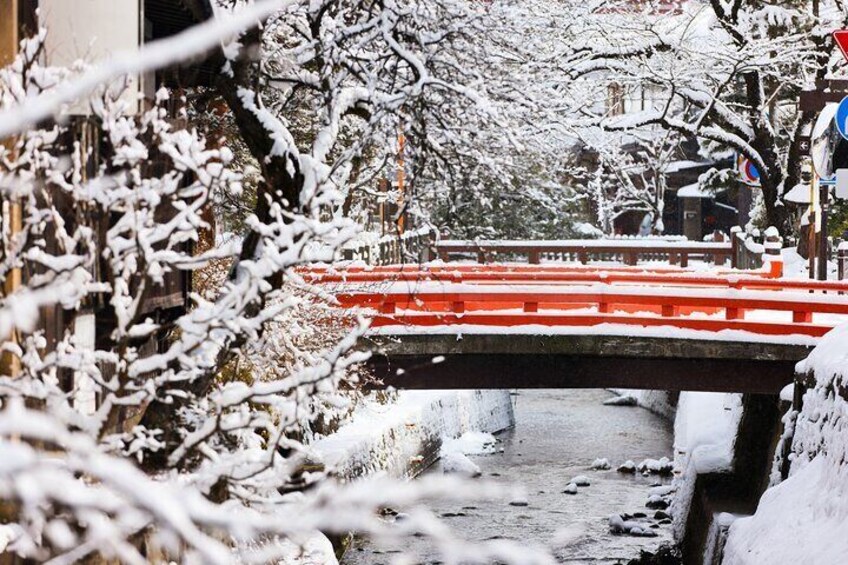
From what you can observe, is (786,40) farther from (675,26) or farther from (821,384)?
(821,384)

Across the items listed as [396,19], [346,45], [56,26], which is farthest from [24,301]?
[346,45]

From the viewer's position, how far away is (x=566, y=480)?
24.0 meters

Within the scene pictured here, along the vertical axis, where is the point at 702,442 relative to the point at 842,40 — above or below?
below

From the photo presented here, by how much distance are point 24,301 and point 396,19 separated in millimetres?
9294

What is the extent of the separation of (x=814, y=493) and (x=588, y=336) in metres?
4.95

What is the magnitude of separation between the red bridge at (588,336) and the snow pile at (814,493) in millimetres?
1711

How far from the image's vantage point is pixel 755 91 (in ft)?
92.4

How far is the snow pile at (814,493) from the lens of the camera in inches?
436

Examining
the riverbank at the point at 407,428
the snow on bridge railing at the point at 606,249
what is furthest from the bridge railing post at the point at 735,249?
the riverbank at the point at 407,428

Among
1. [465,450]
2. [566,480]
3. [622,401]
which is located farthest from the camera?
[622,401]

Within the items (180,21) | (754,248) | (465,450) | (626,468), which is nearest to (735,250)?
(754,248)

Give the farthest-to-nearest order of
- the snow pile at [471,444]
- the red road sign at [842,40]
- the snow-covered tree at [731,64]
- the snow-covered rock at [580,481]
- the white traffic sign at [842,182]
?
the snow-covered tree at [731,64] → the snow pile at [471,444] → the snow-covered rock at [580,481] → the red road sign at [842,40] → the white traffic sign at [842,182]

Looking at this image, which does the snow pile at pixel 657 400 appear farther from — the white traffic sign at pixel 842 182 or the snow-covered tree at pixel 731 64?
the white traffic sign at pixel 842 182

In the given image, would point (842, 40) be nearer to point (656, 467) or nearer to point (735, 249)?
point (656, 467)
